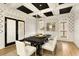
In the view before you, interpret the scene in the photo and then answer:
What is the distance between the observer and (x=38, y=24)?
142 centimetres

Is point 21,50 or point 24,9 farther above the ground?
point 24,9

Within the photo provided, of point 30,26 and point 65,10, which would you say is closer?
point 65,10

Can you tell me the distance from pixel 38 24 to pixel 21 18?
329 mm

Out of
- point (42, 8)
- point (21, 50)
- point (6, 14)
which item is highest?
point (42, 8)

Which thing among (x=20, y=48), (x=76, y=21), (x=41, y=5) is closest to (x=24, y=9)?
(x=41, y=5)

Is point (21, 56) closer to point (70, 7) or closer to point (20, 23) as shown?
point (20, 23)

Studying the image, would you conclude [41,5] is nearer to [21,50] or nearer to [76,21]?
[76,21]

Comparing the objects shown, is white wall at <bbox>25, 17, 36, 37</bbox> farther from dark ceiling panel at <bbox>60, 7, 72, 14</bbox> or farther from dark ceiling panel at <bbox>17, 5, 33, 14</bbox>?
dark ceiling panel at <bbox>60, 7, 72, 14</bbox>

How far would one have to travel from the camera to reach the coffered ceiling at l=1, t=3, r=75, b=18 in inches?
48.9

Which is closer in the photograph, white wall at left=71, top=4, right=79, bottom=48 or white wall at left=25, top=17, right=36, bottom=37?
white wall at left=71, top=4, right=79, bottom=48

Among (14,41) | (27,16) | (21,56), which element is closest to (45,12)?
(27,16)

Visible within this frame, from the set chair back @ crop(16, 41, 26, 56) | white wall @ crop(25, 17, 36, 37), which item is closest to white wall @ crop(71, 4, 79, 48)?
white wall @ crop(25, 17, 36, 37)

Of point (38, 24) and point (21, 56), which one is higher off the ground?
point (38, 24)

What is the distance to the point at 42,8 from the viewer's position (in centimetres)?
132
